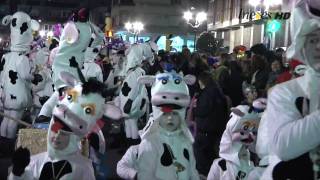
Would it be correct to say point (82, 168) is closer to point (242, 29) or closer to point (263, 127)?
point (263, 127)

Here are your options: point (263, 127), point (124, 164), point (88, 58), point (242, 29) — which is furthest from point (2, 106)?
point (242, 29)

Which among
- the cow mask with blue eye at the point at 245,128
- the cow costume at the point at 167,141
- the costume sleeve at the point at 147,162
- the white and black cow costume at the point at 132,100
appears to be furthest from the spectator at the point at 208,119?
the costume sleeve at the point at 147,162

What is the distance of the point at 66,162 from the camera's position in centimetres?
393

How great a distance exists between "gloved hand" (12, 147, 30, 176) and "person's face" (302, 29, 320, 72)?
6.75 feet

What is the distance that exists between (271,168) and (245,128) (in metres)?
2.02

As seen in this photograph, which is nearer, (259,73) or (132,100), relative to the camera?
(259,73)

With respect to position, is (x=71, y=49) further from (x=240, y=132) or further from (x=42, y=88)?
(x=240, y=132)

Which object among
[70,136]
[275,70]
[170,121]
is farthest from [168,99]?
[275,70]

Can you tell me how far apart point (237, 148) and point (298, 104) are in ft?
7.28

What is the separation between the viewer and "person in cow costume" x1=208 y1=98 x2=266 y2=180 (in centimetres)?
475

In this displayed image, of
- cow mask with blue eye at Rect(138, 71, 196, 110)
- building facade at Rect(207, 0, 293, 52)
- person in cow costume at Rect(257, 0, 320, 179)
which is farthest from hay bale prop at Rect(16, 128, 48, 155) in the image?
building facade at Rect(207, 0, 293, 52)

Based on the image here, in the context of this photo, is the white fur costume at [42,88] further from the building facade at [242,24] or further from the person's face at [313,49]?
the building facade at [242,24]

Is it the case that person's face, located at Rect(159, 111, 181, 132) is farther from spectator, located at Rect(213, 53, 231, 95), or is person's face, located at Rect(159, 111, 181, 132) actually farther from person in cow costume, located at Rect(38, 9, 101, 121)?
spectator, located at Rect(213, 53, 231, 95)

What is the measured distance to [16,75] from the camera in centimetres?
841
